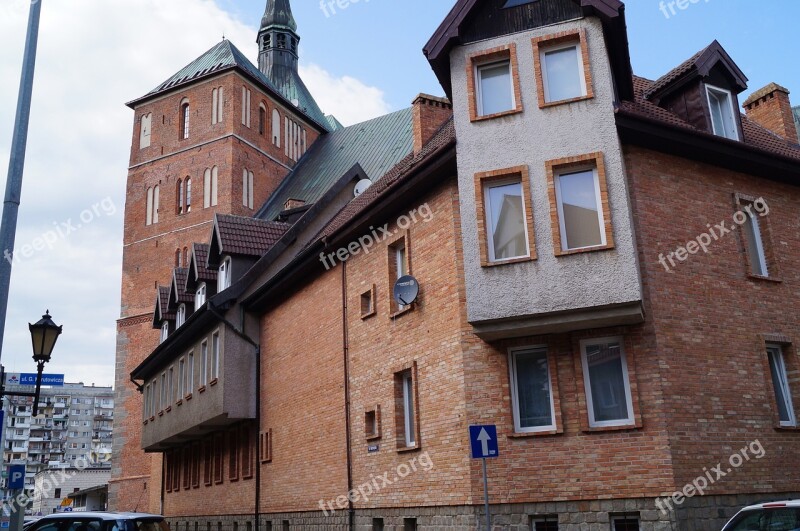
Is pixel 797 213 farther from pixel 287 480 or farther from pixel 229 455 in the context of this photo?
pixel 229 455

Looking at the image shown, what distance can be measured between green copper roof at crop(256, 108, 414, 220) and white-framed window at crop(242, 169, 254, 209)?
83 centimetres

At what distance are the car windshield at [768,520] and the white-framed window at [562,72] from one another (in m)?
7.71

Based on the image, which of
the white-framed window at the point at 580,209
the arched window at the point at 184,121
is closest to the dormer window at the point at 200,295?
the white-framed window at the point at 580,209

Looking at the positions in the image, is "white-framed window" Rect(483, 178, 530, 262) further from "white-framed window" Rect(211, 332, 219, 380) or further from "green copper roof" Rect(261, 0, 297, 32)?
"green copper roof" Rect(261, 0, 297, 32)

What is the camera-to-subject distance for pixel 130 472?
142 feet

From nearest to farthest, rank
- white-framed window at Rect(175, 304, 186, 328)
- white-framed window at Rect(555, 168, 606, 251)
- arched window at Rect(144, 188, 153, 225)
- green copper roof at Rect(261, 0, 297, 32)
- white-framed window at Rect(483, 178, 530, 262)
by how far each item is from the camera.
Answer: white-framed window at Rect(555, 168, 606, 251) → white-framed window at Rect(483, 178, 530, 262) → white-framed window at Rect(175, 304, 186, 328) → arched window at Rect(144, 188, 153, 225) → green copper roof at Rect(261, 0, 297, 32)

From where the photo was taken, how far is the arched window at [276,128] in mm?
48469

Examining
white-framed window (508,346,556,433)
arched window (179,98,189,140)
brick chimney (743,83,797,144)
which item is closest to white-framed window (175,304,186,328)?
arched window (179,98,189,140)

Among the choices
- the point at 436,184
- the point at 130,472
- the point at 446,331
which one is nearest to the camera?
the point at 446,331

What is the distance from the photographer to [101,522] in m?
12.9


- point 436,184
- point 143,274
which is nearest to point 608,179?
point 436,184

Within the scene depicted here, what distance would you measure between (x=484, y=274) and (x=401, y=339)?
3213mm

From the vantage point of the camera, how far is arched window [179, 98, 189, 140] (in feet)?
152

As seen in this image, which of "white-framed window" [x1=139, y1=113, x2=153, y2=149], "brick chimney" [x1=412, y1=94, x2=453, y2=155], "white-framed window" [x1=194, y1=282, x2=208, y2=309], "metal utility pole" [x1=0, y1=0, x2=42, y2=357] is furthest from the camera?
"white-framed window" [x1=139, y1=113, x2=153, y2=149]
